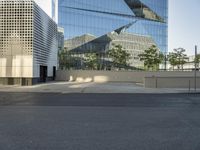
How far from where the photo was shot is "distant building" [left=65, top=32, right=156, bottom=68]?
8744cm

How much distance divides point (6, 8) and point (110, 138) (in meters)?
34.3

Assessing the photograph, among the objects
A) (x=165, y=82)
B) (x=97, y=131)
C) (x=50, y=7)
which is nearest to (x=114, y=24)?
(x=50, y=7)

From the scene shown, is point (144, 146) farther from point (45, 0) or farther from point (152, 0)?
point (152, 0)

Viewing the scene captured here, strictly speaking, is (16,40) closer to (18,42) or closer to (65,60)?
(18,42)

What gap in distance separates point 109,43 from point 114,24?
597 cm

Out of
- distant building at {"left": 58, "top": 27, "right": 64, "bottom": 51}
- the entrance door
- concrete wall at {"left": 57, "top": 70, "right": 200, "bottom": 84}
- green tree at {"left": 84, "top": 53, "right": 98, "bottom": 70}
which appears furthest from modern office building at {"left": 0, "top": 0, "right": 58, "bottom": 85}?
distant building at {"left": 58, "top": 27, "right": 64, "bottom": 51}

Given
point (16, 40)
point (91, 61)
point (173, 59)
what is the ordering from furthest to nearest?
point (91, 61)
point (173, 59)
point (16, 40)

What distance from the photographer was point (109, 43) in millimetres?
92438

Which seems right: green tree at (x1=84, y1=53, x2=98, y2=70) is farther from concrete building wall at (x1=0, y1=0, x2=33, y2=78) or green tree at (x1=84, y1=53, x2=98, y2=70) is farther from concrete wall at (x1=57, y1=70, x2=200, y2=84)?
concrete building wall at (x1=0, y1=0, x2=33, y2=78)

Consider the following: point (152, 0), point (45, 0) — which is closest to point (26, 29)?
point (45, 0)

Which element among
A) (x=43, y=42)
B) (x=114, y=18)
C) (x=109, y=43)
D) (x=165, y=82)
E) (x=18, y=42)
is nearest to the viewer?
(x=165, y=82)

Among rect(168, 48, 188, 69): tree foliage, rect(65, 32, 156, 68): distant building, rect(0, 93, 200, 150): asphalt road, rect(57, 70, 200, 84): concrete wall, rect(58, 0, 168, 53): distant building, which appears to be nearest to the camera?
rect(0, 93, 200, 150): asphalt road

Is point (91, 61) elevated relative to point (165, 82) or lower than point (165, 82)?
elevated

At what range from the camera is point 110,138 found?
26.6 feet
